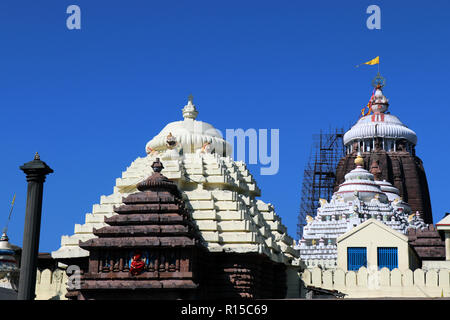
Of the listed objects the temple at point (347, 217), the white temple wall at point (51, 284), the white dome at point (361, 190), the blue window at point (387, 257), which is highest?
the white dome at point (361, 190)

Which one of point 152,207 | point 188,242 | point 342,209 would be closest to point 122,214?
point 152,207

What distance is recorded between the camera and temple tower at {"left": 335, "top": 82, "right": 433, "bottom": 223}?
9538 centimetres

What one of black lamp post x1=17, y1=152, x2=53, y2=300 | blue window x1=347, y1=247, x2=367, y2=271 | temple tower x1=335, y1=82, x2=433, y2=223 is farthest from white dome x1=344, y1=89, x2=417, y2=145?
black lamp post x1=17, y1=152, x2=53, y2=300

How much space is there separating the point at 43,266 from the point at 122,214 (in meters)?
14.8

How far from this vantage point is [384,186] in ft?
282

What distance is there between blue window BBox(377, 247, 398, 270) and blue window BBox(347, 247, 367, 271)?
1.04 meters

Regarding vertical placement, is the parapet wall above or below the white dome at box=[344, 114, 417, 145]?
below

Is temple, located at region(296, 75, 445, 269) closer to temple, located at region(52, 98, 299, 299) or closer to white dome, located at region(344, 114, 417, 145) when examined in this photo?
white dome, located at region(344, 114, 417, 145)

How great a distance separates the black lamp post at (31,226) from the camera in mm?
28906

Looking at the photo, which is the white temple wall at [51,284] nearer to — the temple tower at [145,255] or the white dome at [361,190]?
the temple tower at [145,255]

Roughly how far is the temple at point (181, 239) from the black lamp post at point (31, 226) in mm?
6238

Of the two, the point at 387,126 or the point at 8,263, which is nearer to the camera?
the point at 8,263

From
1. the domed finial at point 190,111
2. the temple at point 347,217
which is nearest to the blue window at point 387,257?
the temple at point 347,217

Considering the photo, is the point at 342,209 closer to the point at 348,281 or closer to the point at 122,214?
the point at 348,281
